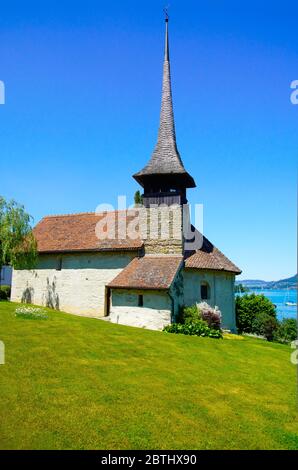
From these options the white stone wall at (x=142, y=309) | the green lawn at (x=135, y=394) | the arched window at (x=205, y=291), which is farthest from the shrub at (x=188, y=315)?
the green lawn at (x=135, y=394)

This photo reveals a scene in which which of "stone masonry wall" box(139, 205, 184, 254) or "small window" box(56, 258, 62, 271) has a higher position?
"stone masonry wall" box(139, 205, 184, 254)

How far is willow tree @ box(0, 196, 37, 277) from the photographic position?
25.5 m

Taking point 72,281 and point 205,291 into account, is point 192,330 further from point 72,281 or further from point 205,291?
point 72,281

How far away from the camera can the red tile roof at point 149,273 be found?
21938 mm

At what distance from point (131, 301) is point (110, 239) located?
6.62 metres

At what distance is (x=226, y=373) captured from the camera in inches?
518

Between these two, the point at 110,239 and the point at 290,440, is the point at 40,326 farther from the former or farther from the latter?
the point at 290,440

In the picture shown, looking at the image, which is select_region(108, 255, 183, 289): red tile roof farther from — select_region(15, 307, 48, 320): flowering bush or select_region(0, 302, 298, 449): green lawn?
select_region(0, 302, 298, 449): green lawn

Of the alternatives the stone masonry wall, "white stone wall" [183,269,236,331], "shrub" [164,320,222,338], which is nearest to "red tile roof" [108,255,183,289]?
the stone masonry wall

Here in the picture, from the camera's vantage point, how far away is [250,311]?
39.6 m

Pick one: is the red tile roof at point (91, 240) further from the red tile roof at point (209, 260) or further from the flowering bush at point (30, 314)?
the flowering bush at point (30, 314)

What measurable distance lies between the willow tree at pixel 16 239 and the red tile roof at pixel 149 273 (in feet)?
27.7

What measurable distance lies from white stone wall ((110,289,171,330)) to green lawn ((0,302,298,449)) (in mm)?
4505
